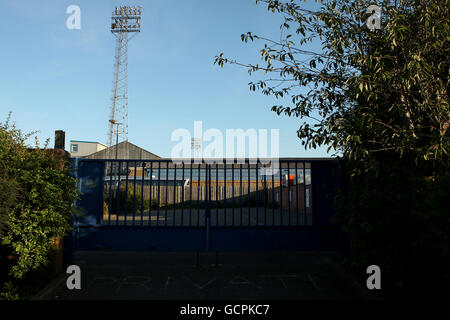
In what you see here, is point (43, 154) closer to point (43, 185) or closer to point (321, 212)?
point (43, 185)

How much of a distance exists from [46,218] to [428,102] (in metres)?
5.60

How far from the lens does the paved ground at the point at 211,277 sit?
4.72 meters

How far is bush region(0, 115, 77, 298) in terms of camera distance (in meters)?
4.50

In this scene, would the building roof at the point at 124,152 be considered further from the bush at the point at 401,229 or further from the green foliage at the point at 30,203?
the bush at the point at 401,229

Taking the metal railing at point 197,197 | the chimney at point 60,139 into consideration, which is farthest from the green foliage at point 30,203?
the metal railing at point 197,197

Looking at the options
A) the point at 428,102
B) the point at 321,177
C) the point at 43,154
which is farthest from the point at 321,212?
the point at 43,154

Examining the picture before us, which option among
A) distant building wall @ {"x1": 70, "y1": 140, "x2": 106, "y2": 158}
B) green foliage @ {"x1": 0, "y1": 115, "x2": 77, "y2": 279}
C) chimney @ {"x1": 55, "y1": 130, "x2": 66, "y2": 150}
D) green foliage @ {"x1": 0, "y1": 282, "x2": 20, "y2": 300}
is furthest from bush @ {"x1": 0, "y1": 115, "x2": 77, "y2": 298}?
distant building wall @ {"x1": 70, "y1": 140, "x2": 106, "y2": 158}

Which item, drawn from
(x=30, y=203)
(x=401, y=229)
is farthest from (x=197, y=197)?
(x=401, y=229)

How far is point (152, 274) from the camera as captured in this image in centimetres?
564

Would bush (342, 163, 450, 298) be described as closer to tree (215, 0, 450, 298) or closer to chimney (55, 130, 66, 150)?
tree (215, 0, 450, 298)

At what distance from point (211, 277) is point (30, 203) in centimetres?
309

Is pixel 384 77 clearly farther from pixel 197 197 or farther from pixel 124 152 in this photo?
pixel 124 152

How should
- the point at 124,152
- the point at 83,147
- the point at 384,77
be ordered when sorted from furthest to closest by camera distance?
the point at 83,147 → the point at 124,152 → the point at 384,77

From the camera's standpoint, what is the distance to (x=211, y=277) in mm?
5461
